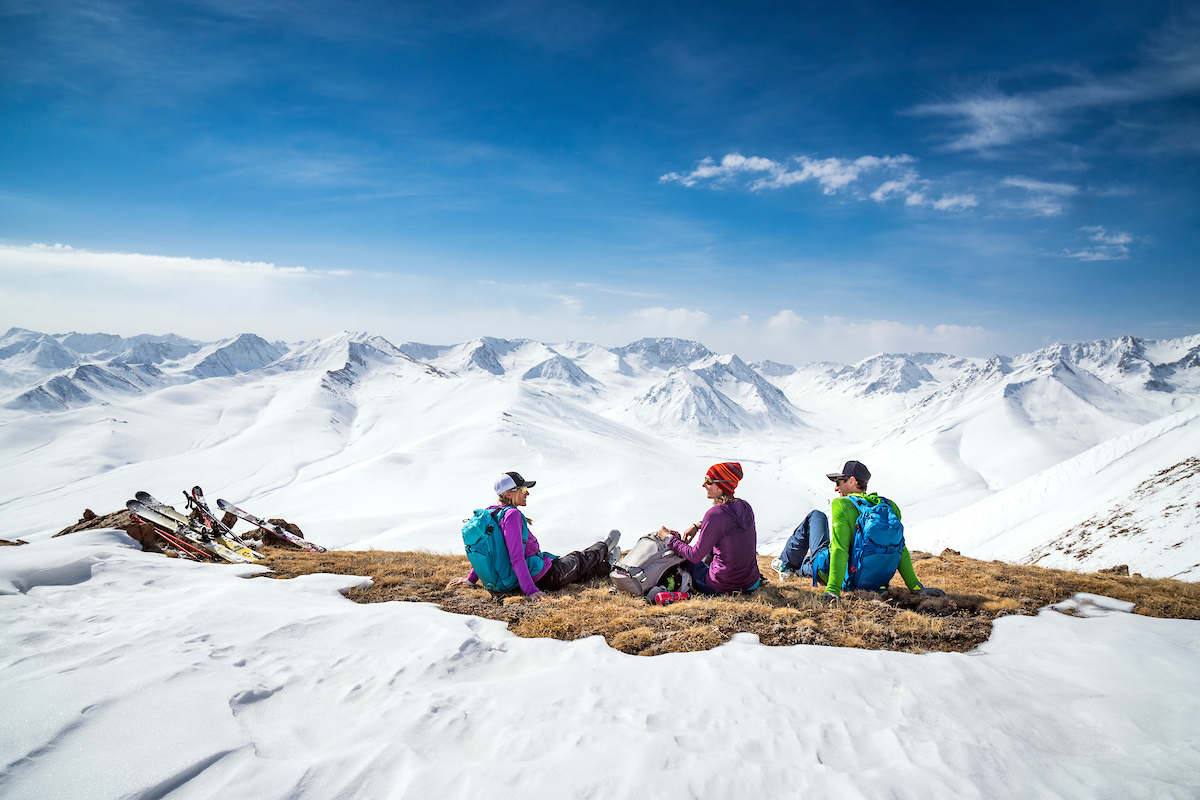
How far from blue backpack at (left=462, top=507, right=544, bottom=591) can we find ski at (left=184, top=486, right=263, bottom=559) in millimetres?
8092

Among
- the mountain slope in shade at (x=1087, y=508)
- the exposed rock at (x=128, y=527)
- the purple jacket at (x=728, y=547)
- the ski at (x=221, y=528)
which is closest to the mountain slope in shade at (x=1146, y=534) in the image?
the mountain slope in shade at (x=1087, y=508)

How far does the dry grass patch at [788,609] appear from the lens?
702 cm

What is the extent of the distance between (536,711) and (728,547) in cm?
516

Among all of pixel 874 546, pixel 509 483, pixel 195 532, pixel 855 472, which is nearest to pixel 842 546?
pixel 874 546

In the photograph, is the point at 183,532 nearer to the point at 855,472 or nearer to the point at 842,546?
the point at 842,546

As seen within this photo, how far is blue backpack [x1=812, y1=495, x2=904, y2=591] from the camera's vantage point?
9117 mm

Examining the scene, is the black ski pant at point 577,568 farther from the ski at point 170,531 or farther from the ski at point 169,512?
the ski at point 169,512

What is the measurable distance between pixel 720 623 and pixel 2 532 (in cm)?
16927

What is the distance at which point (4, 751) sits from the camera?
358cm

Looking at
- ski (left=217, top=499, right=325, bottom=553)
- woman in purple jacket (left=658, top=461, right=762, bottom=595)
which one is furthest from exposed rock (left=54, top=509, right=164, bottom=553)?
woman in purple jacket (left=658, top=461, right=762, bottom=595)

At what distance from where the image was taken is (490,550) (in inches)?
372

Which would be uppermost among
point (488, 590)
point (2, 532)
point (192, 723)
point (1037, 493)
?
point (192, 723)

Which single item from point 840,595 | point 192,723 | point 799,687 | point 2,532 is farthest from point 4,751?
point 2,532

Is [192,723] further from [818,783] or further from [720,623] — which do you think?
[720,623]
